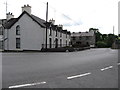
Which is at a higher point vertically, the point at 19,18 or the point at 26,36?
the point at 19,18

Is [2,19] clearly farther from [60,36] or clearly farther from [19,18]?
[60,36]

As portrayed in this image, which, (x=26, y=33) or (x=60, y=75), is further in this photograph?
(x=26, y=33)

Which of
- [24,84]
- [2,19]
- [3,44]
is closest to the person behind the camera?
[24,84]

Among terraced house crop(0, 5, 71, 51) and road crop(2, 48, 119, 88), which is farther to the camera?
terraced house crop(0, 5, 71, 51)

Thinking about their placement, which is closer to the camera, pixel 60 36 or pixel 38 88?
pixel 38 88

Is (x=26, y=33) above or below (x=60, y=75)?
above

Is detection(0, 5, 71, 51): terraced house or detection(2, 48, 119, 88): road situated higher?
detection(0, 5, 71, 51): terraced house

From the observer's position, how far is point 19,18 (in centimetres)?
3409

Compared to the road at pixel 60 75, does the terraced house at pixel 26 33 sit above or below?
above

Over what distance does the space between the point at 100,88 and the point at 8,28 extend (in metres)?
32.2

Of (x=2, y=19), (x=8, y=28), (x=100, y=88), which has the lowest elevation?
(x=100, y=88)

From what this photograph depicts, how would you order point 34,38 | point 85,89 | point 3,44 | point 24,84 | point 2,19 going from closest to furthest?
1. point 85,89
2. point 24,84
3. point 34,38
4. point 3,44
5. point 2,19

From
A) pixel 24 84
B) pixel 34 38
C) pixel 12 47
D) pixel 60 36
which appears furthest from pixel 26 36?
pixel 24 84

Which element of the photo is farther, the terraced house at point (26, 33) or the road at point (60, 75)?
the terraced house at point (26, 33)
